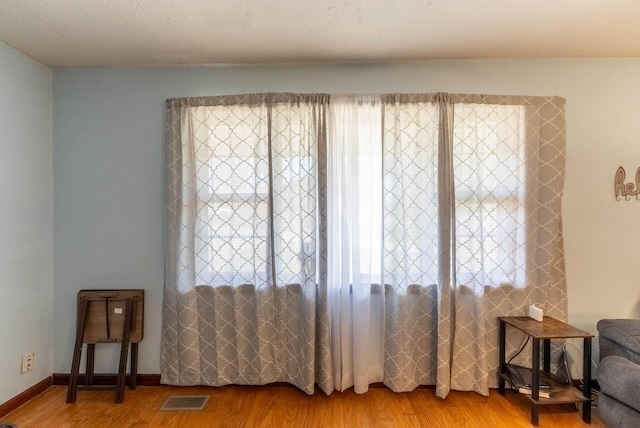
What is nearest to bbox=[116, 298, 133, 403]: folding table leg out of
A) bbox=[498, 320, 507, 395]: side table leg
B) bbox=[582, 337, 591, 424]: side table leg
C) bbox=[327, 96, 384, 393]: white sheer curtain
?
bbox=[327, 96, 384, 393]: white sheer curtain

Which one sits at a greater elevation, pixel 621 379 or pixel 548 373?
pixel 621 379

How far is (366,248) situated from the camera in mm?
2514

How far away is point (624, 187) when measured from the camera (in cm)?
252

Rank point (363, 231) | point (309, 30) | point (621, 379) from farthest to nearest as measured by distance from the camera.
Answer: point (363, 231) < point (309, 30) < point (621, 379)

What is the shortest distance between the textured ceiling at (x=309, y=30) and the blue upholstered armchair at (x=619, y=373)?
6.10 feet

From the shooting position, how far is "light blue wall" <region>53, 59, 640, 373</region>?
252cm

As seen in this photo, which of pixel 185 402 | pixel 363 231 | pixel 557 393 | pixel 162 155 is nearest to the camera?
pixel 557 393

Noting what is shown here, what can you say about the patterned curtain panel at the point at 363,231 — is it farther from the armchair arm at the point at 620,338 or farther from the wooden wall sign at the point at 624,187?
the wooden wall sign at the point at 624,187

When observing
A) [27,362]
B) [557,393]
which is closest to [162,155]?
[27,362]

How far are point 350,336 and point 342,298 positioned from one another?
282mm

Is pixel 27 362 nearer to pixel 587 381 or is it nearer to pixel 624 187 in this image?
pixel 587 381

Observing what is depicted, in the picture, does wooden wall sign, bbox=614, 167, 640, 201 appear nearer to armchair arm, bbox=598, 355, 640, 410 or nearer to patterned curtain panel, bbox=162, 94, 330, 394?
armchair arm, bbox=598, 355, 640, 410

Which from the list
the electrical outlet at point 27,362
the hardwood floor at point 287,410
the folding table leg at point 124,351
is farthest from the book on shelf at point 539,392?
the electrical outlet at point 27,362

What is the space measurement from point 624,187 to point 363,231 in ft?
6.28
